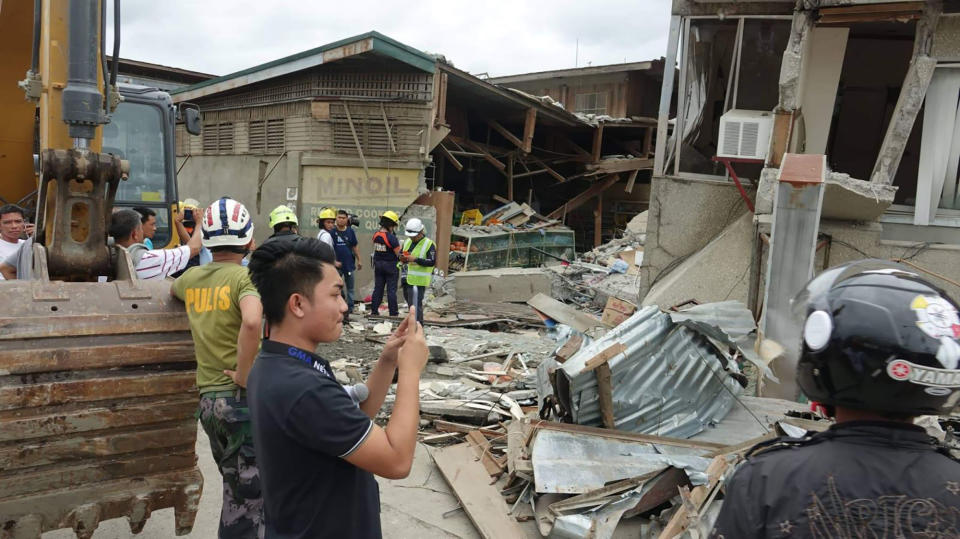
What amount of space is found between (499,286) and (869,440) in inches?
455

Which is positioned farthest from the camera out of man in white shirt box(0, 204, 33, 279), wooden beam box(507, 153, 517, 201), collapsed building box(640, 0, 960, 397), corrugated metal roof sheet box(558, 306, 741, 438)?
wooden beam box(507, 153, 517, 201)

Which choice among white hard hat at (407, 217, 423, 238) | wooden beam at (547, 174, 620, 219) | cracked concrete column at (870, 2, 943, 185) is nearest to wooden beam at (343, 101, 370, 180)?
white hard hat at (407, 217, 423, 238)

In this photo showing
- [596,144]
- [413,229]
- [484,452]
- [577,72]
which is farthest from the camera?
[577,72]

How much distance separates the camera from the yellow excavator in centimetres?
297

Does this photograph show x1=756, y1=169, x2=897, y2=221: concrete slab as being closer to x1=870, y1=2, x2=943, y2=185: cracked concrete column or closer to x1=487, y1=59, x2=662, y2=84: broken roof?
x1=870, y1=2, x2=943, y2=185: cracked concrete column

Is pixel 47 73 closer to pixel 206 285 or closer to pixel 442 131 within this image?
pixel 206 285

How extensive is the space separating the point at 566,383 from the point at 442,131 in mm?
9680

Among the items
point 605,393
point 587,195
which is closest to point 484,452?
point 605,393

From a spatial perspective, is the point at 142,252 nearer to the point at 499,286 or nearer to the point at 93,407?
the point at 93,407

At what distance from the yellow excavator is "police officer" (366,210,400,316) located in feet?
20.5

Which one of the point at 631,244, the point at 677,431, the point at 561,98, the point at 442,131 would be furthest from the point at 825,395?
the point at 561,98

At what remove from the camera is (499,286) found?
12820mm

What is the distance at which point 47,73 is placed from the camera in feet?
13.2

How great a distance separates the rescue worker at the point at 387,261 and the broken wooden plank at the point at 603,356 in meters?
6.36
